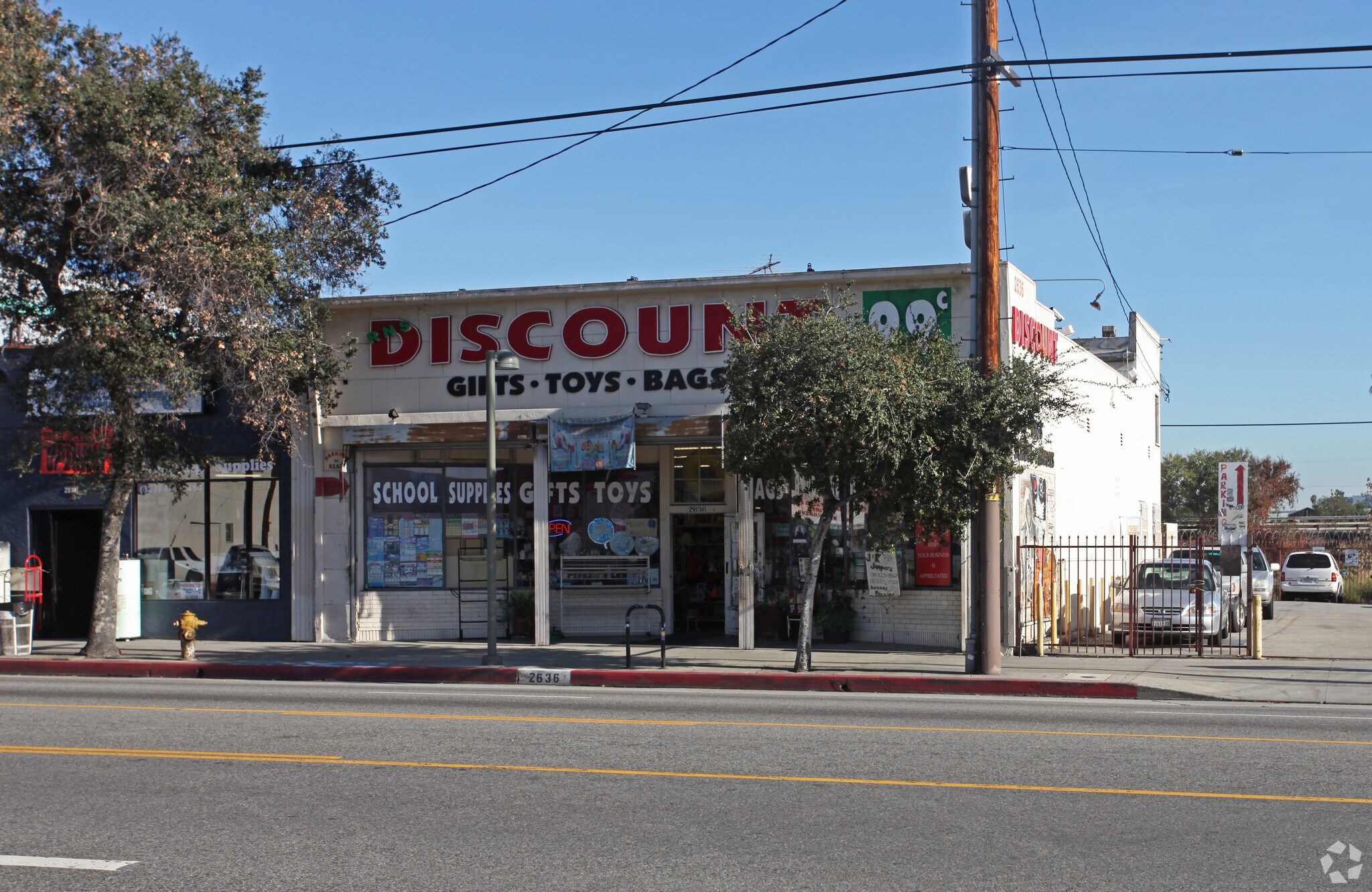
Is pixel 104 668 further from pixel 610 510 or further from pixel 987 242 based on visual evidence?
pixel 987 242

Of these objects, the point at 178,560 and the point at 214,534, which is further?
the point at 178,560

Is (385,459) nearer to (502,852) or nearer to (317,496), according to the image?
(317,496)

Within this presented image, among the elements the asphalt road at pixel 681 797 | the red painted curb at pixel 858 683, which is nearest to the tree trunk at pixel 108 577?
the asphalt road at pixel 681 797

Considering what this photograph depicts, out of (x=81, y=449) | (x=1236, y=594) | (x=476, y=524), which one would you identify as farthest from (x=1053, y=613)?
(x=81, y=449)

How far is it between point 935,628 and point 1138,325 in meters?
16.6

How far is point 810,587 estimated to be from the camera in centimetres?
1638

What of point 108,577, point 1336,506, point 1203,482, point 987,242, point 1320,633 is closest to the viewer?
point 987,242

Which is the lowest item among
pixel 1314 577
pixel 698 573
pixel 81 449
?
pixel 1314 577

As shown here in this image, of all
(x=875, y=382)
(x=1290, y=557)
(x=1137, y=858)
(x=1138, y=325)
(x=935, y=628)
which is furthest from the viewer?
(x=1290, y=557)

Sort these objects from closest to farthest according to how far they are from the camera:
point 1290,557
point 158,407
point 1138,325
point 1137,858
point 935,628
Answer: point 1137,858
point 935,628
point 158,407
point 1138,325
point 1290,557

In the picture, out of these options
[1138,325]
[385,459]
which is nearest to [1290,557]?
[1138,325]

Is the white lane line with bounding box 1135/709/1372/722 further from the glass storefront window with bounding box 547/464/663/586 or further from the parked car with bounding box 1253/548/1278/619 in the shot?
the parked car with bounding box 1253/548/1278/619

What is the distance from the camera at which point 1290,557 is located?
122ft

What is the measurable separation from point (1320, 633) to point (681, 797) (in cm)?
1896
